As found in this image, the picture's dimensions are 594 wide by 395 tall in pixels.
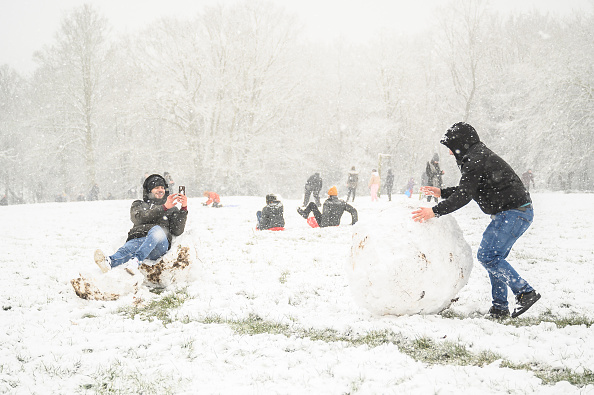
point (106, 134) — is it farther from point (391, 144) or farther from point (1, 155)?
point (391, 144)

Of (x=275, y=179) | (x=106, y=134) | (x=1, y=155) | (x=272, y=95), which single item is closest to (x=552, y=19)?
(x=272, y=95)

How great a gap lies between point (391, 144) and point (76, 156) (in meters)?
29.4

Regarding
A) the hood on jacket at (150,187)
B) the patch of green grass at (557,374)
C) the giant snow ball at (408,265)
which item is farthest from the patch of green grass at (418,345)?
the hood on jacket at (150,187)

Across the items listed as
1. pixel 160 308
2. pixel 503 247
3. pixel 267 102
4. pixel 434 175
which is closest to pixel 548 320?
pixel 503 247

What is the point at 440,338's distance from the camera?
3.76m

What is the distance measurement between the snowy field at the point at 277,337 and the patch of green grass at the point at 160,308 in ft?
0.07

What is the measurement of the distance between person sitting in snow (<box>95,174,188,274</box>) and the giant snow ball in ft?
9.01

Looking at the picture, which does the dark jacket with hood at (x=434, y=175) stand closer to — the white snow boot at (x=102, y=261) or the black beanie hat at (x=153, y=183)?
the black beanie hat at (x=153, y=183)

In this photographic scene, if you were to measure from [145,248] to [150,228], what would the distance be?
0.39 meters

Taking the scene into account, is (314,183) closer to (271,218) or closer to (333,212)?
(333,212)

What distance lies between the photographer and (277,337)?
3918 mm

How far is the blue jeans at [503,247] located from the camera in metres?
4.23

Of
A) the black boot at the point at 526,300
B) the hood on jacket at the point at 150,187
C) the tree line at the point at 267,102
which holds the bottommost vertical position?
the black boot at the point at 526,300

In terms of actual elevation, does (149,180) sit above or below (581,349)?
above
